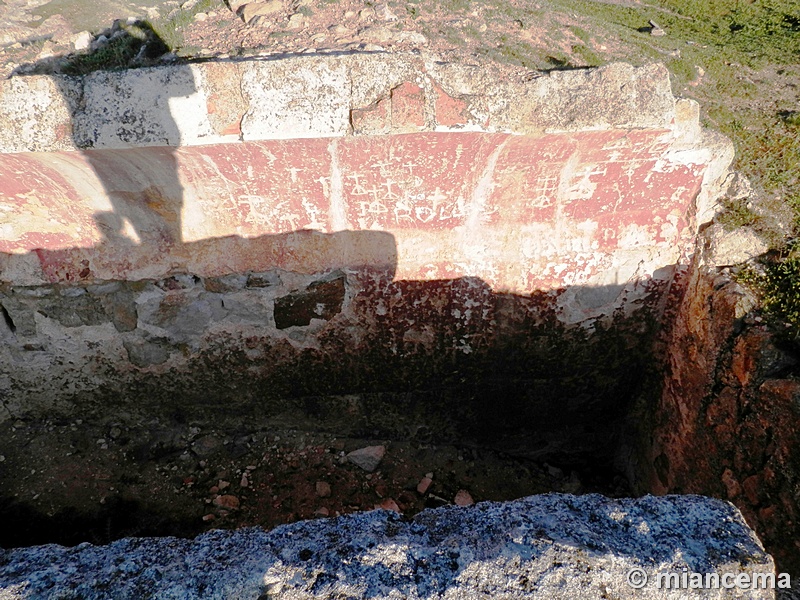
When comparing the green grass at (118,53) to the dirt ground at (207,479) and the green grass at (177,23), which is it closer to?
the green grass at (177,23)

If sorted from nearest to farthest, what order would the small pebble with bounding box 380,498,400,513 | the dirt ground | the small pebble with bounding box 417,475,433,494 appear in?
the dirt ground, the small pebble with bounding box 380,498,400,513, the small pebble with bounding box 417,475,433,494

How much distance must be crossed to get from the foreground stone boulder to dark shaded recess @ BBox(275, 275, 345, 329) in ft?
4.13

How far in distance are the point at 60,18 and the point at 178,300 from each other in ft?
24.2

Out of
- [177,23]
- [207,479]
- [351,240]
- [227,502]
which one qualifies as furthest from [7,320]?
[177,23]

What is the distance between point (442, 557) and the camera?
1.51 metres

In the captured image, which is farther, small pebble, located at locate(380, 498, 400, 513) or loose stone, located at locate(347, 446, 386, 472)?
loose stone, located at locate(347, 446, 386, 472)

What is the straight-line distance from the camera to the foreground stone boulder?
1.41 meters

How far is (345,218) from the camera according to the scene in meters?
2.45

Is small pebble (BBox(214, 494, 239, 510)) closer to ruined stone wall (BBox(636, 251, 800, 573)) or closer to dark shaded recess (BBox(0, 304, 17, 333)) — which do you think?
dark shaded recess (BBox(0, 304, 17, 333))

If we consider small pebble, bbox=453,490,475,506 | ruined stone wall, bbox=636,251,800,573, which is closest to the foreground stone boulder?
ruined stone wall, bbox=636,251,800,573

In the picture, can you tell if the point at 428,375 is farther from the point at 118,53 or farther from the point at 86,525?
the point at 118,53

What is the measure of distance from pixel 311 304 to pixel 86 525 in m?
1.75

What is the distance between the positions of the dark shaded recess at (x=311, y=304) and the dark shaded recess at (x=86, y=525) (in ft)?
4.18

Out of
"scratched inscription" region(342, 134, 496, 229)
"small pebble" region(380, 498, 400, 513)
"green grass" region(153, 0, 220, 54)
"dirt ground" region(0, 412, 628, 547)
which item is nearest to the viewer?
"scratched inscription" region(342, 134, 496, 229)
